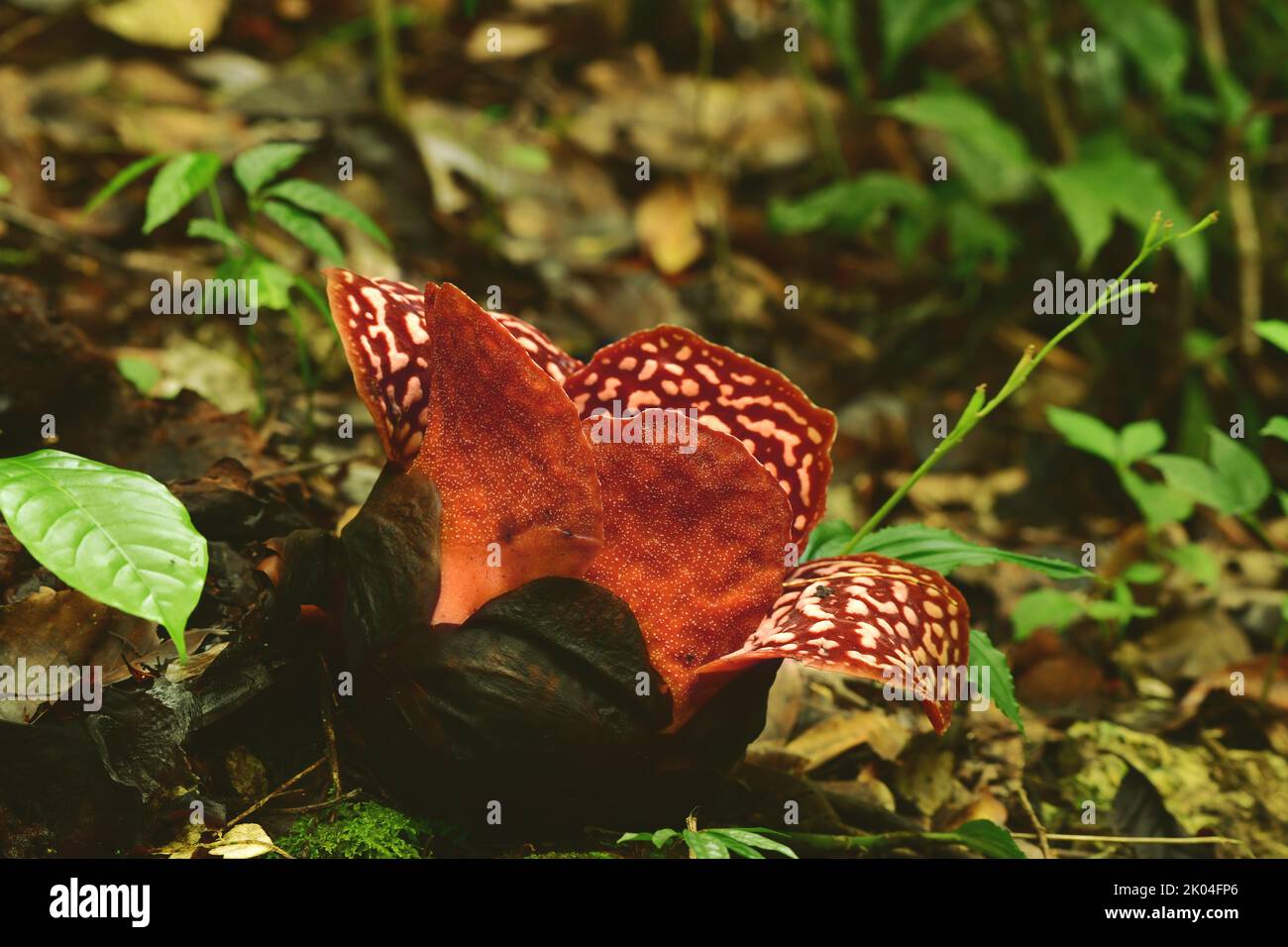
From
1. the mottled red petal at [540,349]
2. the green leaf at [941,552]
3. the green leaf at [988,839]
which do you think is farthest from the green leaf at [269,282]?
the green leaf at [988,839]

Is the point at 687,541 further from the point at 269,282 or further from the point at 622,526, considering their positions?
the point at 269,282

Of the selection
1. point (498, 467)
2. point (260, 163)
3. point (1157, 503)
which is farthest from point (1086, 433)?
point (260, 163)

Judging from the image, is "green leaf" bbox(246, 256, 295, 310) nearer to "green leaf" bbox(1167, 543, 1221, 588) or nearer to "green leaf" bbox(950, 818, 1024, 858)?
"green leaf" bbox(950, 818, 1024, 858)

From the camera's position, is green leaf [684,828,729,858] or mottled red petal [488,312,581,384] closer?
green leaf [684,828,729,858]

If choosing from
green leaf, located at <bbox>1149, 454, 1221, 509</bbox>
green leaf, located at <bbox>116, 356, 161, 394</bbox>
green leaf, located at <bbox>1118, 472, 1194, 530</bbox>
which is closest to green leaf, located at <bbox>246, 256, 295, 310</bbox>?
green leaf, located at <bbox>116, 356, 161, 394</bbox>

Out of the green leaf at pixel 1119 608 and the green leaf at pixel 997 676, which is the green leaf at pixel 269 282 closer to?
the green leaf at pixel 997 676

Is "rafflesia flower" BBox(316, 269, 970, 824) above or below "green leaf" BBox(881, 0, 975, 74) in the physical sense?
below

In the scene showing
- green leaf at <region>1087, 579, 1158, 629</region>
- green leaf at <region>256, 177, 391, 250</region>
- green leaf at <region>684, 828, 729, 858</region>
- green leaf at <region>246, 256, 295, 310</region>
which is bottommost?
green leaf at <region>684, 828, 729, 858</region>
